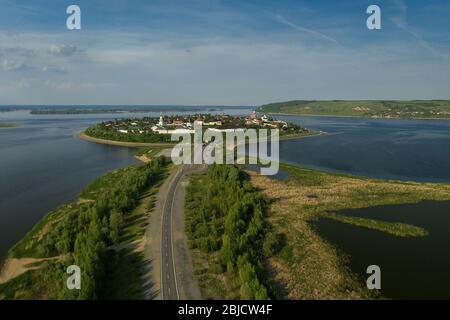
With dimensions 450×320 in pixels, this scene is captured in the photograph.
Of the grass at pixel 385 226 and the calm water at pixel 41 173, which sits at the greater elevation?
the calm water at pixel 41 173

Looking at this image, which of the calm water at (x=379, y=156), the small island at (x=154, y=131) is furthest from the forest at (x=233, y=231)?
the small island at (x=154, y=131)

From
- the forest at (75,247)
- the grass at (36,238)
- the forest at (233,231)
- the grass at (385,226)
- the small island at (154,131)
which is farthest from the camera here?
the small island at (154,131)

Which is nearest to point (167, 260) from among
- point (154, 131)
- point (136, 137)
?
point (136, 137)

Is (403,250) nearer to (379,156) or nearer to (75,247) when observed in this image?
(75,247)

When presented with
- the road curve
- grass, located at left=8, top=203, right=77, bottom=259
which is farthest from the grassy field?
grass, located at left=8, top=203, right=77, bottom=259

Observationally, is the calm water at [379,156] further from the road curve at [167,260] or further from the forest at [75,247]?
the forest at [75,247]

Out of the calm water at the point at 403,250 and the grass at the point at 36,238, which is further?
the grass at the point at 36,238
